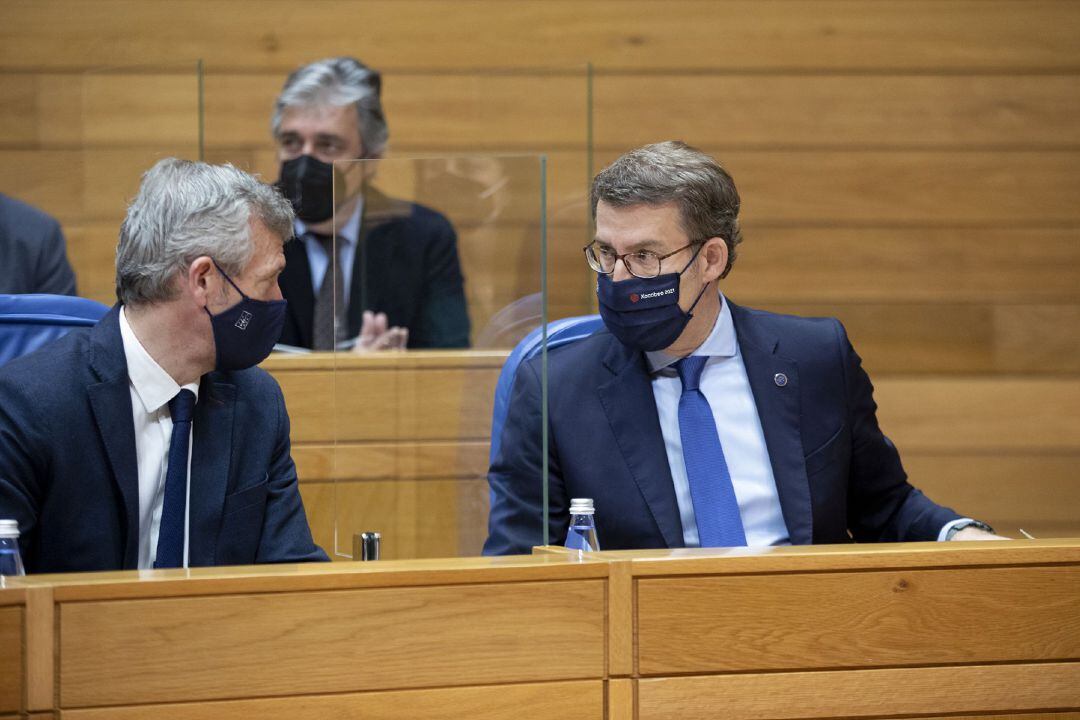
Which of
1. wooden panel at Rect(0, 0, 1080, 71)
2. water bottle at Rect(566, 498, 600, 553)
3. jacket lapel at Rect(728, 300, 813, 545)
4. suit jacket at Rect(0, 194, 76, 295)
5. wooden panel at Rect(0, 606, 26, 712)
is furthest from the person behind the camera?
wooden panel at Rect(0, 0, 1080, 71)

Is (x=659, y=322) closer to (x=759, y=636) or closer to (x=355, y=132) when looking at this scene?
(x=759, y=636)

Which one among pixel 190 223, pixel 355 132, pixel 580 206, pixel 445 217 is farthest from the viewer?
pixel 355 132

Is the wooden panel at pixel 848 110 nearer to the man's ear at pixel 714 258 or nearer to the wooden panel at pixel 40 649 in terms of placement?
the man's ear at pixel 714 258

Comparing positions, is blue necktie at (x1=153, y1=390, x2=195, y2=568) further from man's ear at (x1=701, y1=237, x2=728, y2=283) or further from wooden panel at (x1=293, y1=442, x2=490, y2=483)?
man's ear at (x1=701, y1=237, x2=728, y2=283)

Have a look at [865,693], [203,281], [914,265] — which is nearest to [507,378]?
[203,281]

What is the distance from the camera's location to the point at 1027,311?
3.98m

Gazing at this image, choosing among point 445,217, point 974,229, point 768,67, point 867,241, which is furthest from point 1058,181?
point 445,217

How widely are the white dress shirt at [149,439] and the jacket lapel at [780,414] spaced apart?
94cm

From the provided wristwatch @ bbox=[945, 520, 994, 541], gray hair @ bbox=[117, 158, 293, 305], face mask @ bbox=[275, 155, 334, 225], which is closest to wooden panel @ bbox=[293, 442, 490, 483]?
gray hair @ bbox=[117, 158, 293, 305]

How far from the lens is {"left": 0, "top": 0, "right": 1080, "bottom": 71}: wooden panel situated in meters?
3.79

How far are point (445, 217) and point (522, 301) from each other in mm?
238

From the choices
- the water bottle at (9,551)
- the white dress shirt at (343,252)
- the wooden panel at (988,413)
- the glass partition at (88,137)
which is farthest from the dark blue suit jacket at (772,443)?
the wooden panel at (988,413)

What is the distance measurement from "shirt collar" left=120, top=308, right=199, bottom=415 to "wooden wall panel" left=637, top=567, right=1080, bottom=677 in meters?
0.80

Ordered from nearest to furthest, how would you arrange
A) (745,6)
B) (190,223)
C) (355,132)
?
1. (190,223)
2. (355,132)
3. (745,6)
